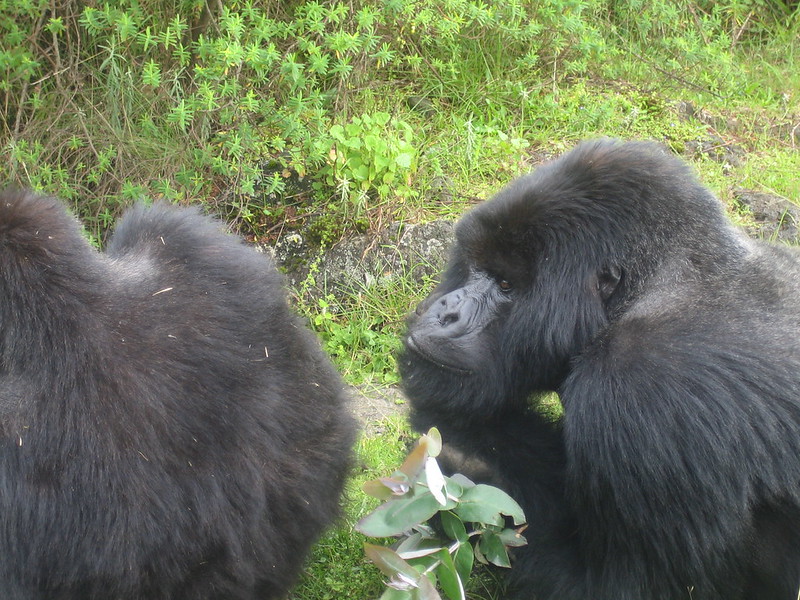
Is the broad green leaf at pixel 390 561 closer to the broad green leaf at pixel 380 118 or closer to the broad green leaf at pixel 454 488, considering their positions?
the broad green leaf at pixel 454 488

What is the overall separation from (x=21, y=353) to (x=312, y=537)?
3.50 ft

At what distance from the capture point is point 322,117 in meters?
5.01

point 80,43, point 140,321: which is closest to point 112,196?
point 80,43

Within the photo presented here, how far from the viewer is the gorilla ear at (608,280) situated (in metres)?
2.77

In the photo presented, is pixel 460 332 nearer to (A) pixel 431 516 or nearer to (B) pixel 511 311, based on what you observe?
(B) pixel 511 311

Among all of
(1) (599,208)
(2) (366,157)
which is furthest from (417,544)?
(2) (366,157)

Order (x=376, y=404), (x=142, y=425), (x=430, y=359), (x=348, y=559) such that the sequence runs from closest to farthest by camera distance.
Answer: (x=142, y=425), (x=430, y=359), (x=348, y=559), (x=376, y=404)

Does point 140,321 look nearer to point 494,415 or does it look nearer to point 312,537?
point 312,537

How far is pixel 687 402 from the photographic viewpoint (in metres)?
2.45

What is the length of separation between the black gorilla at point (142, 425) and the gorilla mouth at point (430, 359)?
378 millimetres

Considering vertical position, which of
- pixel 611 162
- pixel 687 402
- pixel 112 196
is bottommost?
pixel 112 196

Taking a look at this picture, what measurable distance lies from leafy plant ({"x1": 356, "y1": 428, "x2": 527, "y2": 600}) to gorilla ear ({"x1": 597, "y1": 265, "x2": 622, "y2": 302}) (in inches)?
27.0

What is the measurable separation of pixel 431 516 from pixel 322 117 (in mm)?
2906

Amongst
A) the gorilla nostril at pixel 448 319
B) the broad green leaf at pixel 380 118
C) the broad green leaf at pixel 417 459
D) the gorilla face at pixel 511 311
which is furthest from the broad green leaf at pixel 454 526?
the broad green leaf at pixel 380 118
